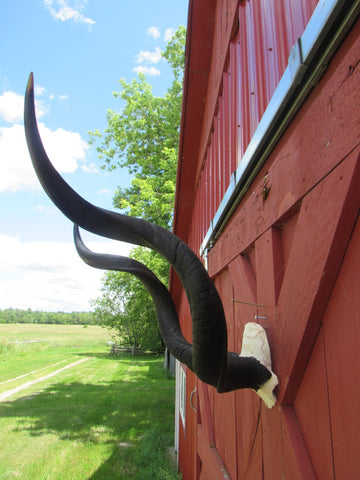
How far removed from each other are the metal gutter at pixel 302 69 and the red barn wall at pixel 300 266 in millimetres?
28

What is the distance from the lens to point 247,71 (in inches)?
78.9

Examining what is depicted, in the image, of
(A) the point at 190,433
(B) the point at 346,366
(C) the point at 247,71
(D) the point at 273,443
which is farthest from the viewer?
(A) the point at 190,433

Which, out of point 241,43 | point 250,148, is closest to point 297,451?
point 250,148

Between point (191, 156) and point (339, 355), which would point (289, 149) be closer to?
point (339, 355)

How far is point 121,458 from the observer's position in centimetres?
671

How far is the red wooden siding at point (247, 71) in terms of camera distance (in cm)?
136

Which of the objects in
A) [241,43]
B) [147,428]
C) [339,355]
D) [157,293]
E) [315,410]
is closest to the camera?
[339,355]

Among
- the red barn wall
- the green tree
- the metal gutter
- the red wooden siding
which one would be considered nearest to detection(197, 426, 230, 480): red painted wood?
the red barn wall

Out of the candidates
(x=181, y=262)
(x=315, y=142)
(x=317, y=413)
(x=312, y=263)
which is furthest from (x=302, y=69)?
(x=317, y=413)

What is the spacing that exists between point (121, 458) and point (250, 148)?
7.32 metres

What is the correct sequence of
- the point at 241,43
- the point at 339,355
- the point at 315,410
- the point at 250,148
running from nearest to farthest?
the point at 339,355 < the point at 315,410 < the point at 250,148 < the point at 241,43

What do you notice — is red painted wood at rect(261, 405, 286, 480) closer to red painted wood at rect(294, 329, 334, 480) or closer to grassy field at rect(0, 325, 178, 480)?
red painted wood at rect(294, 329, 334, 480)

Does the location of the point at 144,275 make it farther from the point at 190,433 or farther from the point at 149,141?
the point at 149,141

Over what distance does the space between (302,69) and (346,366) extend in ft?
2.91
